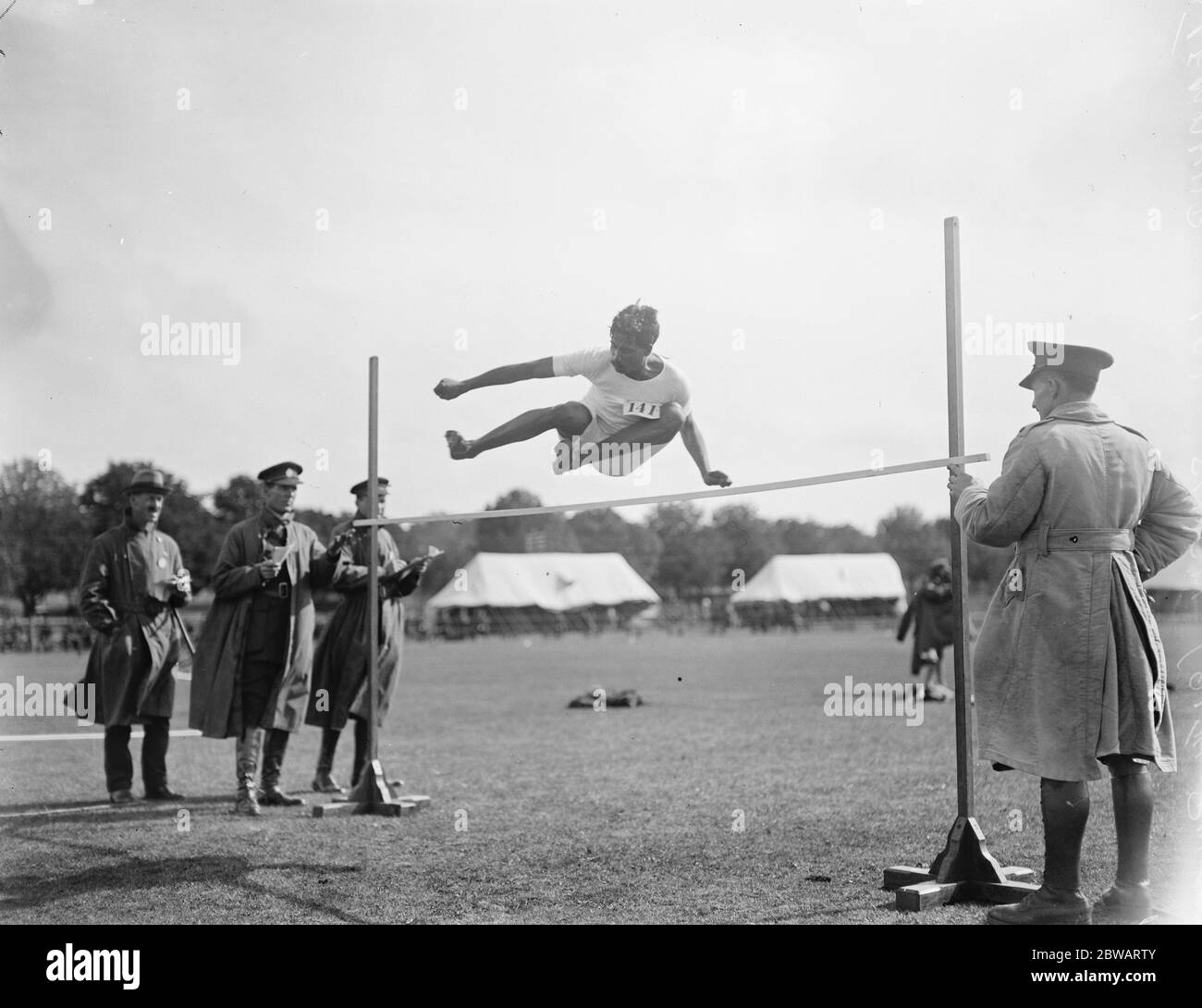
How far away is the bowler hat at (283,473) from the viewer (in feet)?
30.7

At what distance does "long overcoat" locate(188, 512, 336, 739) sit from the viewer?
9.12 m

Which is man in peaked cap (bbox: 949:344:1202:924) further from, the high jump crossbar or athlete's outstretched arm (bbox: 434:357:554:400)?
athlete's outstretched arm (bbox: 434:357:554:400)

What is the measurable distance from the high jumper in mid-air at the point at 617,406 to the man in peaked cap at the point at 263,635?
2890 millimetres

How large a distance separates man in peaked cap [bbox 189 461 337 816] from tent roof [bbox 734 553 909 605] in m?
41.5

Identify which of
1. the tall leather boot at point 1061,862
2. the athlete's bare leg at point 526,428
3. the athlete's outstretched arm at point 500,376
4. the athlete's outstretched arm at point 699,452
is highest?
the athlete's outstretched arm at point 500,376

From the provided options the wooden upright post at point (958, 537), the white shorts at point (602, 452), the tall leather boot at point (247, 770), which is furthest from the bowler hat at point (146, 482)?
the wooden upright post at point (958, 537)

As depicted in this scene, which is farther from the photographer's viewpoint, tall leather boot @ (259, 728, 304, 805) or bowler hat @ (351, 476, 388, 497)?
bowler hat @ (351, 476, 388, 497)

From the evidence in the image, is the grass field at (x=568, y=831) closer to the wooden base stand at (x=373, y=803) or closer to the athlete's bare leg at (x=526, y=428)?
the wooden base stand at (x=373, y=803)

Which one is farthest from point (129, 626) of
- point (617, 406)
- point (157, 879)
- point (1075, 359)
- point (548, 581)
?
point (548, 581)

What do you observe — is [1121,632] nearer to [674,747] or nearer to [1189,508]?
[1189,508]

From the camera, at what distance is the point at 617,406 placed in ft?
22.3

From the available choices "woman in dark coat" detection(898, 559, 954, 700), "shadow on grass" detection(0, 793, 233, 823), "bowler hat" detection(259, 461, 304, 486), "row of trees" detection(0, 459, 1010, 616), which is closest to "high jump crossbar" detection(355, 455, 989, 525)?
"bowler hat" detection(259, 461, 304, 486)
